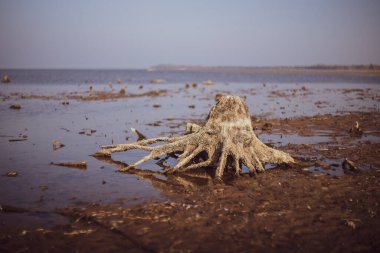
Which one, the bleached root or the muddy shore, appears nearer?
the muddy shore

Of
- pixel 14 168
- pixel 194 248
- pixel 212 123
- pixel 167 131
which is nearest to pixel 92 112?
pixel 167 131

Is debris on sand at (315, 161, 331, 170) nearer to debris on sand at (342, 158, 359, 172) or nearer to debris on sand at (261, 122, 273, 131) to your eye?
debris on sand at (342, 158, 359, 172)

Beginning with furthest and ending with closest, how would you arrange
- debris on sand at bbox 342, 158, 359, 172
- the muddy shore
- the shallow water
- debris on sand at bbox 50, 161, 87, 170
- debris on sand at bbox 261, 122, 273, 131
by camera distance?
1. debris on sand at bbox 261, 122, 273, 131
2. debris on sand at bbox 50, 161, 87, 170
3. debris on sand at bbox 342, 158, 359, 172
4. the shallow water
5. the muddy shore

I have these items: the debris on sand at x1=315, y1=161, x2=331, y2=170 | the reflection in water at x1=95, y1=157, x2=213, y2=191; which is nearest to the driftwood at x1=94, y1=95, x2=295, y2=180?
the reflection in water at x1=95, y1=157, x2=213, y2=191

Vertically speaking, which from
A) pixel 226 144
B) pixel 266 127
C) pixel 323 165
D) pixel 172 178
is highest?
pixel 226 144

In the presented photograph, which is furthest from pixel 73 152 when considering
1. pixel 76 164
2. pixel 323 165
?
pixel 323 165

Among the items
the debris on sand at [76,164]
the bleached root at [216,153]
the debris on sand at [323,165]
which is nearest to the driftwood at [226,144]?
the bleached root at [216,153]

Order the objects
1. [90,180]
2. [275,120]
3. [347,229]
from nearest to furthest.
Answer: [347,229], [90,180], [275,120]

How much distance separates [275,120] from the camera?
816 inches

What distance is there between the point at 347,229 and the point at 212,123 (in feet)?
17.5

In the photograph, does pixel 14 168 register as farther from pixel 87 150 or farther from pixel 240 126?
pixel 240 126

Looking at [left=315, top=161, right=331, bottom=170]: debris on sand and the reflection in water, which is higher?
Answer: [left=315, top=161, right=331, bottom=170]: debris on sand

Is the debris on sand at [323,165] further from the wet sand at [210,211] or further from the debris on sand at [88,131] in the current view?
the debris on sand at [88,131]

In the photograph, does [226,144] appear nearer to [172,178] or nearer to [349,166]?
[172,178]
